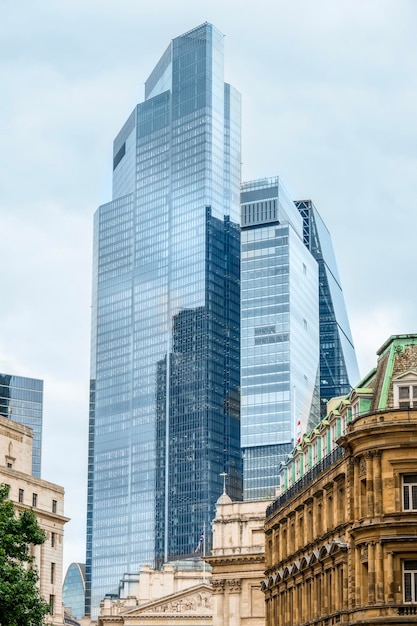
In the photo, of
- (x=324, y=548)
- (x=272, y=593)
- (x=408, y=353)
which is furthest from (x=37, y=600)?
(x=272, y=593)

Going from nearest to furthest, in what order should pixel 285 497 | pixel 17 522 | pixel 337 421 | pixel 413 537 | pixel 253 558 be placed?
pixel 413 537
pixel 17 522
pixel 337 421
pixel 285 497
pixel 253 558

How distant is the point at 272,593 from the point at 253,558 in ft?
175

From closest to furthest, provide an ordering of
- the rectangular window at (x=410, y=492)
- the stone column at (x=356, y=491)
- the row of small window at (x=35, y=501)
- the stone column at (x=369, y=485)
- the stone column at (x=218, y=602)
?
the rectangular window at (x=410, y=492)
the stone column at (x=369, y=485)
the stone column at (x=356, y=491)
the row of small window at (x=35, y=501)
the stone column at (x=218, y=602)

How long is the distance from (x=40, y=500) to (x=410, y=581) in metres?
71.6

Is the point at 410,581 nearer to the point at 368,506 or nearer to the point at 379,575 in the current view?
the point at 379,575

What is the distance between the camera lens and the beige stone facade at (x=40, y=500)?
456 feet

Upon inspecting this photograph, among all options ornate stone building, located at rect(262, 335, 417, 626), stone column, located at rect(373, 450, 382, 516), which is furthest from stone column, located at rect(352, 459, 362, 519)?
stone column, located at rect(373, 450, 382, 516)

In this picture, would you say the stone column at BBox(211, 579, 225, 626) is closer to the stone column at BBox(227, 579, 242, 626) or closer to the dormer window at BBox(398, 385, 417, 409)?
the stone column at BBox(227, 579, 242, 626)

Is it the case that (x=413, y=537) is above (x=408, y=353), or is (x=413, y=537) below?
below

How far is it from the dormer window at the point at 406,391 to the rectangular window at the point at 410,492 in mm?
4470

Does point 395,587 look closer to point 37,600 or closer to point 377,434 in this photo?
→ point 377,434

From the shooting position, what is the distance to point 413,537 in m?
78.4

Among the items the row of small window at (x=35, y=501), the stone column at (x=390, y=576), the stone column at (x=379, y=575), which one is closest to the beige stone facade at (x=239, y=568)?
the row of small window at (x=35, y=501)

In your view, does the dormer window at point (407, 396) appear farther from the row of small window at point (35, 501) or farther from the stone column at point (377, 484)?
the row of small window at point (35, 501)
